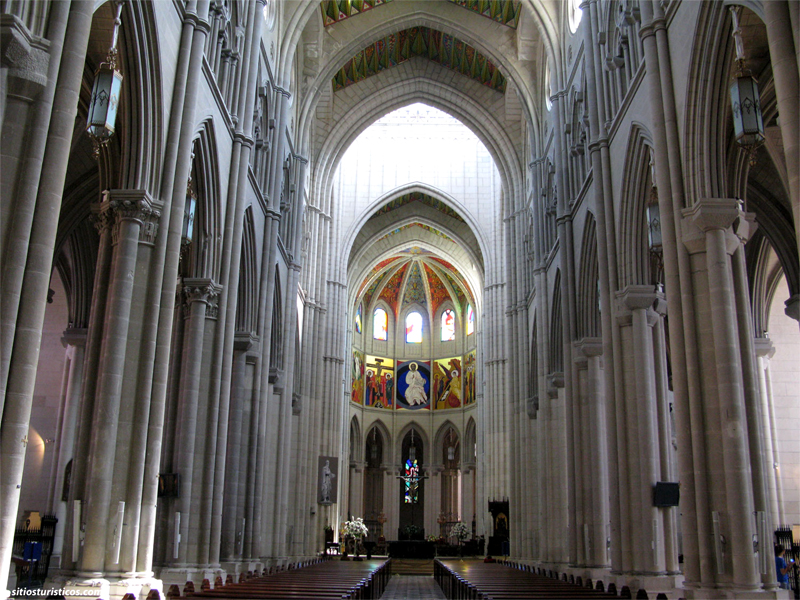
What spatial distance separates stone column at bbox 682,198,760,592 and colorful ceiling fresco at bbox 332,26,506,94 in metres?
19.7

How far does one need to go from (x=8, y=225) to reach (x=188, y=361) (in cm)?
791

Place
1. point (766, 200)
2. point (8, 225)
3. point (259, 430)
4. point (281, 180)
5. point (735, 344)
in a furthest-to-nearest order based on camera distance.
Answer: point (281, 180) → point (259, 430) → point (766, 200) → point (735, 344) → point (8, 225)

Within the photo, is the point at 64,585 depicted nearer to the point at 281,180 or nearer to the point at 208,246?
the point at 208,246

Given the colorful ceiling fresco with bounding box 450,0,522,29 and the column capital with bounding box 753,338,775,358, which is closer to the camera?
the column capital with bounding box 753,338,775,358

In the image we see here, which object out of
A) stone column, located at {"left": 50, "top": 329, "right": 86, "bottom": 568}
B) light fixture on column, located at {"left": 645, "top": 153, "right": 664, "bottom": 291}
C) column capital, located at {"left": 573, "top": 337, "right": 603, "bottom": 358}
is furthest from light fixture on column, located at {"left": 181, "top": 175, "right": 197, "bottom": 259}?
column capital, located at {"left": 573, "top": 337, "right": 603, "bottom": 358}

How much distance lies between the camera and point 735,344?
11266 millimetres

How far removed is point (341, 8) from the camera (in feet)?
89.6

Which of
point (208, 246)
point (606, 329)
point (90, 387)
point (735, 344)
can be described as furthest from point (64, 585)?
point (606, 329)

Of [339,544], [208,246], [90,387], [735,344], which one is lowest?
[339,544]

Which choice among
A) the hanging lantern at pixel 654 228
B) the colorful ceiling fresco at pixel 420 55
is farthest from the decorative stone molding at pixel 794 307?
the colorful ceiling fresco at pixel 420 55

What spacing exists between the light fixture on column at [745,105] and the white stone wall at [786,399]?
47.7 ft

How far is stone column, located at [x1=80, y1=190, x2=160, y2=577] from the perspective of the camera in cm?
1077

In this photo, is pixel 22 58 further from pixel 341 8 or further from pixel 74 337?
pixel 341 8

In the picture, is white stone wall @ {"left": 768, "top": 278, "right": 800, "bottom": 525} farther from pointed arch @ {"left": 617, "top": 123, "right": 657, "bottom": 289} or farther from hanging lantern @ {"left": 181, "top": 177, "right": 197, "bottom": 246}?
hanging lantern @ {"left": 181, "top": 177, "right": 197, "bottom": 246}
